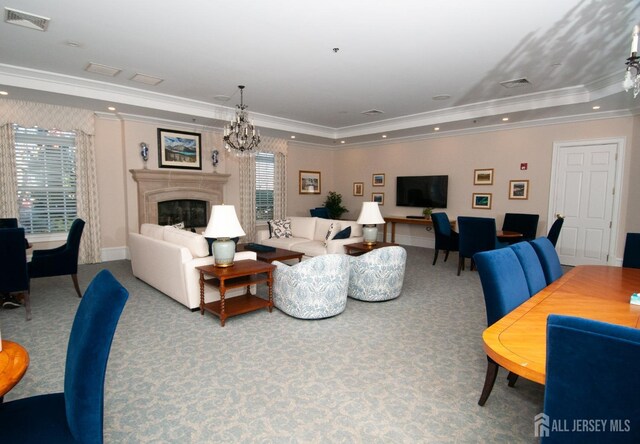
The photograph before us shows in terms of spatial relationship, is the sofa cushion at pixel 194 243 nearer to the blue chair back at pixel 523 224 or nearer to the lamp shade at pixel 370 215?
the lamp shade at pixel 370 215

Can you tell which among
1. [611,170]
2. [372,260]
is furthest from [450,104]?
[372,260]

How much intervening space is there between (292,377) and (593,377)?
2007 millimetres

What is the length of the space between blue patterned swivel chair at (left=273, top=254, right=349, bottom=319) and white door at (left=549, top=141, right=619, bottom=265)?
16.4ft

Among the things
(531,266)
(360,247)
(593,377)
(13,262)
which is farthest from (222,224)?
(593,377)

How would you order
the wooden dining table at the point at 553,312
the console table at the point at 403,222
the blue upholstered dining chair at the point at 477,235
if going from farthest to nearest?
the console table at the point at 403,222 < the blue upholstered dining chair at the point at 477,235 < the wooden dining table at the point at 553,312

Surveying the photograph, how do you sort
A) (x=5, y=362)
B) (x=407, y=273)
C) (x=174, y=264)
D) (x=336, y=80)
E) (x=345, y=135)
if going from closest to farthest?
(x=5, y=362) → (x=174, y=264) → (x=336, y=80) → (x=407, y=273) → (x=345, y=135)

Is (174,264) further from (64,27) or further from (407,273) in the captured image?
(407,273)

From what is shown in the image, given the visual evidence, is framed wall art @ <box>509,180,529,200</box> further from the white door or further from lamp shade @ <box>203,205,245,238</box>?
lamp shade @ <box>203,205,245,238</box>

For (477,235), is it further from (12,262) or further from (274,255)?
(12,262)

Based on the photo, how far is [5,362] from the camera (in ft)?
4.44

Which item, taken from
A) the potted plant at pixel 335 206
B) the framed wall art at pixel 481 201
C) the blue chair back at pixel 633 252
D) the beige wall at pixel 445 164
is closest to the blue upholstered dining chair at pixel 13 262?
the beige wall at pixel 445 164

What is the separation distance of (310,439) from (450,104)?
19.4ft

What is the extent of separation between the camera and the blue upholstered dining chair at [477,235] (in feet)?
17.2

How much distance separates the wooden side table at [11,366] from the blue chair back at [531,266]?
2655 millimetres
